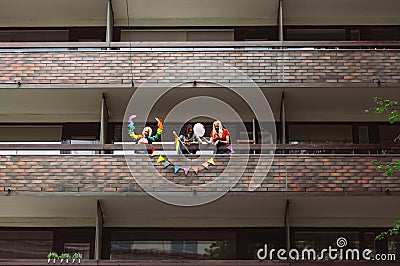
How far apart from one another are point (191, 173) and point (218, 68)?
2.47m

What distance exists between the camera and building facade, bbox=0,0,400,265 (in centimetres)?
1493

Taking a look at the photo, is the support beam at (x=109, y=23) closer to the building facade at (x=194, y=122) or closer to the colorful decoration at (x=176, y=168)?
the building facade at (x=194, y=122)

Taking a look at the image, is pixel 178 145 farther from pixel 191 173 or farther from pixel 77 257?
pixel 77 257

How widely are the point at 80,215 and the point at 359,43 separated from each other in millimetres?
7040

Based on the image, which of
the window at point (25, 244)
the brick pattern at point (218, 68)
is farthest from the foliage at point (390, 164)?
the window at point (25, 244)

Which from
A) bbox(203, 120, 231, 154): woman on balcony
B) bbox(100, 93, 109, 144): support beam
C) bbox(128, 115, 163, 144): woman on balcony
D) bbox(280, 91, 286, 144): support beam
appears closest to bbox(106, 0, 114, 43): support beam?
bbox(100, 93, 109, 144): support beam

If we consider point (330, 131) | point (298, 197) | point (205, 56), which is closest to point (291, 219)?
point (298, 197)

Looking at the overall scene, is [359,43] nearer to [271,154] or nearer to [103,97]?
[271,154]

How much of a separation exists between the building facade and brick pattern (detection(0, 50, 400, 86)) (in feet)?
0.10

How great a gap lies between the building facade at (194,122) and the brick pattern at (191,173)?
3 cm

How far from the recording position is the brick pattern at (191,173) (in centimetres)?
1480

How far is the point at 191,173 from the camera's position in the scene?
49.1ft

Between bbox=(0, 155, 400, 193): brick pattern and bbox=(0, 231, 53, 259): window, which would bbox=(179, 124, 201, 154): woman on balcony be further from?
bbox=(0, 231, 53, 259): window

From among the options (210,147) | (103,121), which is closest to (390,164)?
(210,147)
